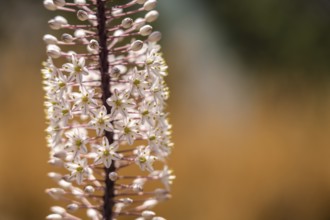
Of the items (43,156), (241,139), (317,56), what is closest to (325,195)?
(241,139)

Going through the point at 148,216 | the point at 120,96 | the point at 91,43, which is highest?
the point at 91,43

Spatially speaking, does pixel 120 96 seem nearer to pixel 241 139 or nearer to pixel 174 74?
pixel 241 139

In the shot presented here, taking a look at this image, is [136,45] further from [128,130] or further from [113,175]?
[113,175]

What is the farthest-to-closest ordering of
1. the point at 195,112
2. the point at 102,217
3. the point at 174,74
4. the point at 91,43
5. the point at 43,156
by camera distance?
the point at 174,74 → the point at 195,112 → the point at 43,156 → the point at 102,217 → the point at 91,43

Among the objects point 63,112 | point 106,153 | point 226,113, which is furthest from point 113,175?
point 226,113

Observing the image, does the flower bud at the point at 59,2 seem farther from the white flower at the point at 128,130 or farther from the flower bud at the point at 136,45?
the white flower at the point at 128,130

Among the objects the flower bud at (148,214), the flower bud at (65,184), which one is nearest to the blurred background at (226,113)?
the flower bud at (65,184)

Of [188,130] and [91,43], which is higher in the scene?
[188,130]
